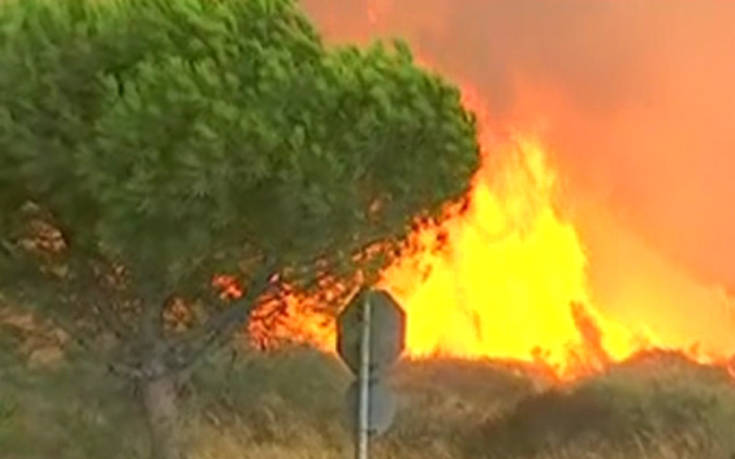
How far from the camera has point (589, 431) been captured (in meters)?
31.3

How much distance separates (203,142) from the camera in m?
22.2

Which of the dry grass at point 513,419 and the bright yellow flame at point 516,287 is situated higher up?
the bright yellow flame at point 516,287

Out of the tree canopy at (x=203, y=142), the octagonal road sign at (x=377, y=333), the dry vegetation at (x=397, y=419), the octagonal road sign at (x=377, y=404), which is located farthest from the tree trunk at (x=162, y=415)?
the octagonal road sign at (x=377, y=404)

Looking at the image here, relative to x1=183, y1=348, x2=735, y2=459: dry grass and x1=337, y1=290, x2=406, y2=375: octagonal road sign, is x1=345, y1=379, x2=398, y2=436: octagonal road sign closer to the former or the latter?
x1=337, y1=290, x2=406, y2=375: octagonal road sign

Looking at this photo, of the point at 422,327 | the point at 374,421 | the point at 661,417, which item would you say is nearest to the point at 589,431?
the point at 661,417

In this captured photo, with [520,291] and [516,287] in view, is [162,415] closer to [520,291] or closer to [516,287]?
[516,287]

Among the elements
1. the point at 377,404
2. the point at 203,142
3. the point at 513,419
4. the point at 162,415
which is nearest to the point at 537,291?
the point at 513,419

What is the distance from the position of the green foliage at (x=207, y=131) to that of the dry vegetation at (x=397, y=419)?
5826 mm

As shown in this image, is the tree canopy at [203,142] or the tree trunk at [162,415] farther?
the tree trunk at [162,415]

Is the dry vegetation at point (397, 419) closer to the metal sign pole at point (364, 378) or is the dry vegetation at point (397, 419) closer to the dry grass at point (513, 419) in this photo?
the dry grass at point (513, 419)

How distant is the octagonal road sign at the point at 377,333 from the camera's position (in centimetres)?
1850

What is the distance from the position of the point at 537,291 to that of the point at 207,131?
53.0 ft

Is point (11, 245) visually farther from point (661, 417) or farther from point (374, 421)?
point (661, 417)

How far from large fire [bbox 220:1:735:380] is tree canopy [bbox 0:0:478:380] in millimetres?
11988
